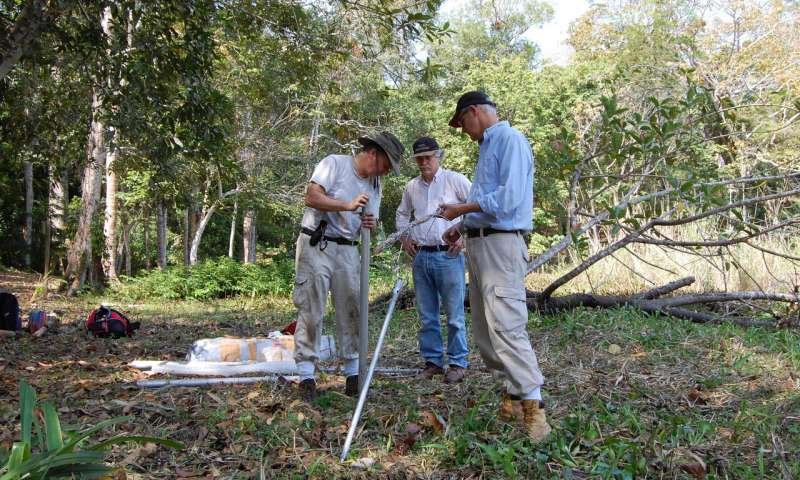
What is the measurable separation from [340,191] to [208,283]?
11630mm

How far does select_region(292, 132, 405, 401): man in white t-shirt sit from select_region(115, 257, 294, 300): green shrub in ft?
35.9

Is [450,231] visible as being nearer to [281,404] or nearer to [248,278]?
[281,404]

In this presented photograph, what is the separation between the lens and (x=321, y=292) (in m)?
4.17

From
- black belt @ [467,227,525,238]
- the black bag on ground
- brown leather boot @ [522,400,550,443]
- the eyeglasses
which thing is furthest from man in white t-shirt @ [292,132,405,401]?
the black bag on ground

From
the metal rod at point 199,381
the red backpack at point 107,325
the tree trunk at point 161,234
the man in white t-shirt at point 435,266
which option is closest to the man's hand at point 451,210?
the man in white t-shirt at point 435,266

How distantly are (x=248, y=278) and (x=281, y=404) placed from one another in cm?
1203

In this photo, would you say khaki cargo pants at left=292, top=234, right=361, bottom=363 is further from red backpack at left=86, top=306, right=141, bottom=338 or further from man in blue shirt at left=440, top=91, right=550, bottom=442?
red backpack at left=86, top=306, right=141, bottom=338

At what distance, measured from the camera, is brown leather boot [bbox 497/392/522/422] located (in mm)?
3619

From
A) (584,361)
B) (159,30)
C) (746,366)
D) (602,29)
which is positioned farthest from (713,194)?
(602,29)

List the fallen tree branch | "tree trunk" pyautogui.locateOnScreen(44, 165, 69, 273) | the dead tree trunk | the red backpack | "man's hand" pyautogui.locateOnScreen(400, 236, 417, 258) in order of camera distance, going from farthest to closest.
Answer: "tree trunk" pyautogui.locateOnScreen(44, 165, 69, 273), the fallen tree branch, the red backpack, the dead tree trunk, "man's hand" pyautogui.locateOnScreen(400, 236, 417, 258)

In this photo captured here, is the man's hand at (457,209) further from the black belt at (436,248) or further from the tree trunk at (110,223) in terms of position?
the tree trunk at (110,223)

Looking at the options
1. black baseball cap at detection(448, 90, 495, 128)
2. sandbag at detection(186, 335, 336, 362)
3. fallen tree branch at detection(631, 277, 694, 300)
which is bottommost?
sandbag at detection(186, 335, 336, 362)

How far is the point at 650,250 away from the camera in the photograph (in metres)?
9.87

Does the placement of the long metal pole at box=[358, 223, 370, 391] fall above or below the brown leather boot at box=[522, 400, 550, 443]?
above
